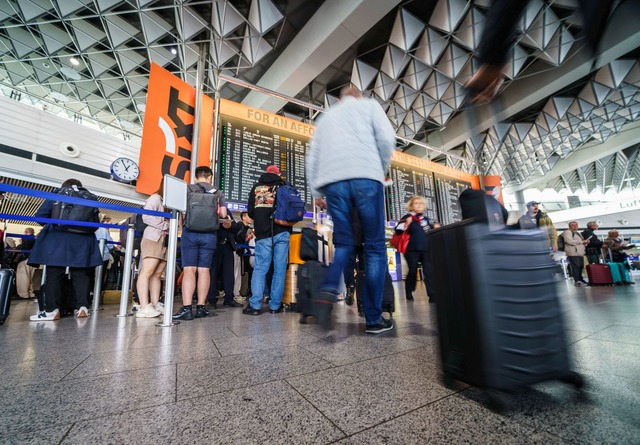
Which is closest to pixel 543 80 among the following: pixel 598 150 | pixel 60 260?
pixel 598 150

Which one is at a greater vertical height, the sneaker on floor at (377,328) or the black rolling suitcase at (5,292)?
the black rolling suitcase at (5,292)

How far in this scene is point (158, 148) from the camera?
15.4 ft

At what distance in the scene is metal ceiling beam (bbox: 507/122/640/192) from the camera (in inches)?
563

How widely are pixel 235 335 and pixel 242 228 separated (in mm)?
3137

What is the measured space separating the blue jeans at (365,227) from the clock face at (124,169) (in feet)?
33.3

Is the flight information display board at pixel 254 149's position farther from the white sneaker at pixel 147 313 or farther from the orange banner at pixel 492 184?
the orange banner at pixel 492 184

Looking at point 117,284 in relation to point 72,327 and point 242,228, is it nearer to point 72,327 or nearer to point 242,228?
point 242,228

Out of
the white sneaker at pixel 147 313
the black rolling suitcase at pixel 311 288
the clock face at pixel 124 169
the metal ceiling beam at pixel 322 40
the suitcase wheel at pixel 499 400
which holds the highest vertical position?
the metal ceiling beam at pixel 322 40

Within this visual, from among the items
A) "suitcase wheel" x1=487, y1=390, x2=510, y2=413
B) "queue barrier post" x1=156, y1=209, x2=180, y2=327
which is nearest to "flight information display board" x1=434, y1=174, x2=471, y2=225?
"queue barrier post" x1=156, y1=209, x2=180, y2=327

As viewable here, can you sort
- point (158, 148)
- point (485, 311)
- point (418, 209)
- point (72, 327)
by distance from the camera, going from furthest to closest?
point (158, 148) → point (418, 209) → point (72, 327) → point (485, 311)

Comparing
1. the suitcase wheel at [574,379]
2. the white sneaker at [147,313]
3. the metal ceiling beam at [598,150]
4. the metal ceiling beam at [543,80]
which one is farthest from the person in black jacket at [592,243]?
the metal ceiling beam at [598,150]

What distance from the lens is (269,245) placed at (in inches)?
132

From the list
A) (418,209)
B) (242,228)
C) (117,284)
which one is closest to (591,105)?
(418,209)

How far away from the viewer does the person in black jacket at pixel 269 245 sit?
329 cm
